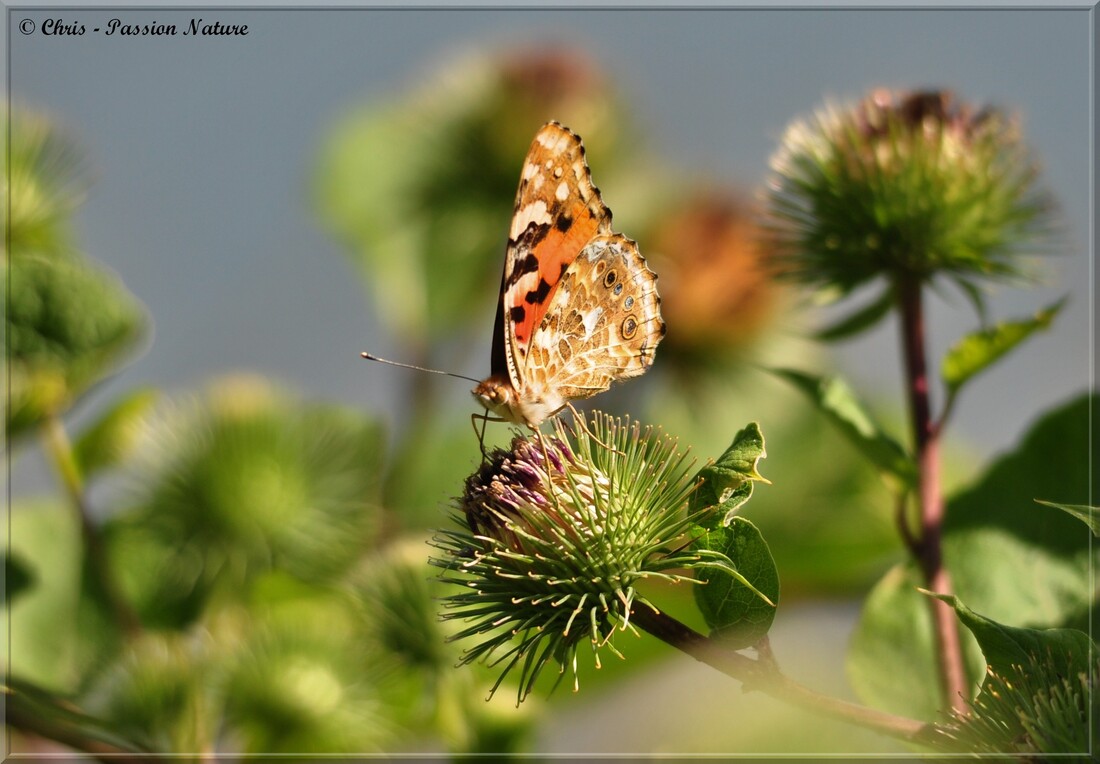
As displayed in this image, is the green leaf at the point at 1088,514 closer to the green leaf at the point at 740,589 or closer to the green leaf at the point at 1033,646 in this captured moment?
the green leaf at the point at 1033,646

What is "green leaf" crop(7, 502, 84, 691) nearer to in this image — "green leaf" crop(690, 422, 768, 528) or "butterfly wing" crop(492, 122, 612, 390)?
"butterfly wing" crop(492, 122, 612, 390)

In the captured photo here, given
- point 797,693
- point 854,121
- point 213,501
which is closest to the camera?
point 797,693

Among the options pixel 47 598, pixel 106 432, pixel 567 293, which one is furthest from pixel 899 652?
pixel 47 598

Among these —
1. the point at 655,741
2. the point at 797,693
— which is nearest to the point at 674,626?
the point at 797,693

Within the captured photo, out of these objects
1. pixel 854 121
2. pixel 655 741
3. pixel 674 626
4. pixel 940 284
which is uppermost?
pixel 854 121

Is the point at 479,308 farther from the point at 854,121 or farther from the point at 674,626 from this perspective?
the point at 674,626

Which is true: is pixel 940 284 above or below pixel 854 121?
below

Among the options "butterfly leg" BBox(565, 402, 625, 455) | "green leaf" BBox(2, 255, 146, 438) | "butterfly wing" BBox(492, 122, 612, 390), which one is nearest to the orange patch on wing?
"butterfly wing" BBox(492, 122, 612, 390)
